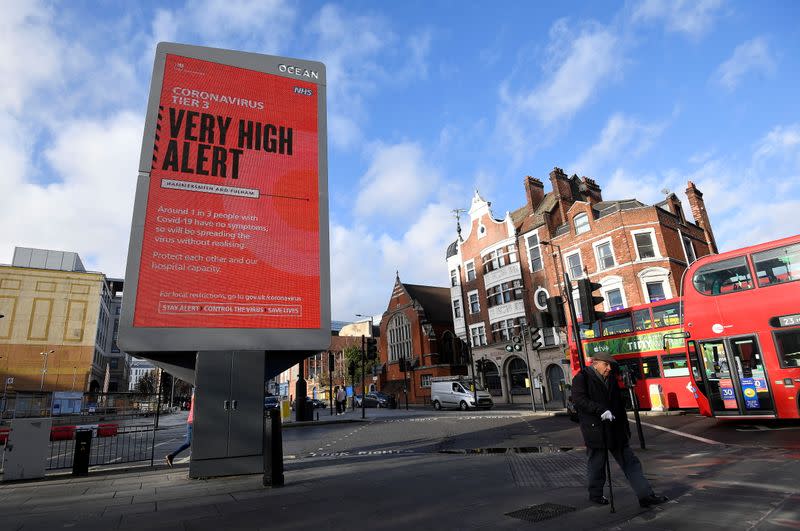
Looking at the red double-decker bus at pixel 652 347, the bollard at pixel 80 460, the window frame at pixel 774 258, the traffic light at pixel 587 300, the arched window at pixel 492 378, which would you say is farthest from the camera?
the arched window at pixel 492 378

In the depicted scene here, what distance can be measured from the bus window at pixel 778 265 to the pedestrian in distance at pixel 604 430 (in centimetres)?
945

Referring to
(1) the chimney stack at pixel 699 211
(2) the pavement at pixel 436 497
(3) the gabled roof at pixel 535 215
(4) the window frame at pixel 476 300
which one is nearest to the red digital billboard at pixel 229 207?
(2) the pavement at pixel 436 497

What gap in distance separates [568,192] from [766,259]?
2587 centimetres

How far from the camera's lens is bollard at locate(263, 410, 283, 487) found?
6.93 meters

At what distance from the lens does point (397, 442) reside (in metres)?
13.1

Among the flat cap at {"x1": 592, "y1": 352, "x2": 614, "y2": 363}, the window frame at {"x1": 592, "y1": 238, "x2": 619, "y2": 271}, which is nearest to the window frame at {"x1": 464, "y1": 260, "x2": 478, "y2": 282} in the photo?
the window frame at {"x1": 592, "y1": 238, "x2": 619, "y2": 271}

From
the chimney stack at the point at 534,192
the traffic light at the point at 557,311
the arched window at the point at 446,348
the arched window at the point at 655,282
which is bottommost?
the traffic light at the point at 557,311

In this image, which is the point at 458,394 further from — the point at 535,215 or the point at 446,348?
the point at 446,348

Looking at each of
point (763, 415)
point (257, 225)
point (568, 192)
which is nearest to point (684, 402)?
point (763, 415)

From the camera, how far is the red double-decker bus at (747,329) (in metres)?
11.0

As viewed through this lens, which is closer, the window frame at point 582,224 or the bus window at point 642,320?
the bus window at point 642,320

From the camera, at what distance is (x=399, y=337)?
171ft

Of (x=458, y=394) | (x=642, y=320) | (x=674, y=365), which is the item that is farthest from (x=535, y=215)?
(x=674, y=365)

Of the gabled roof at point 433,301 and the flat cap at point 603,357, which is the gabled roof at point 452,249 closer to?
the gabled roof at point 433,301
